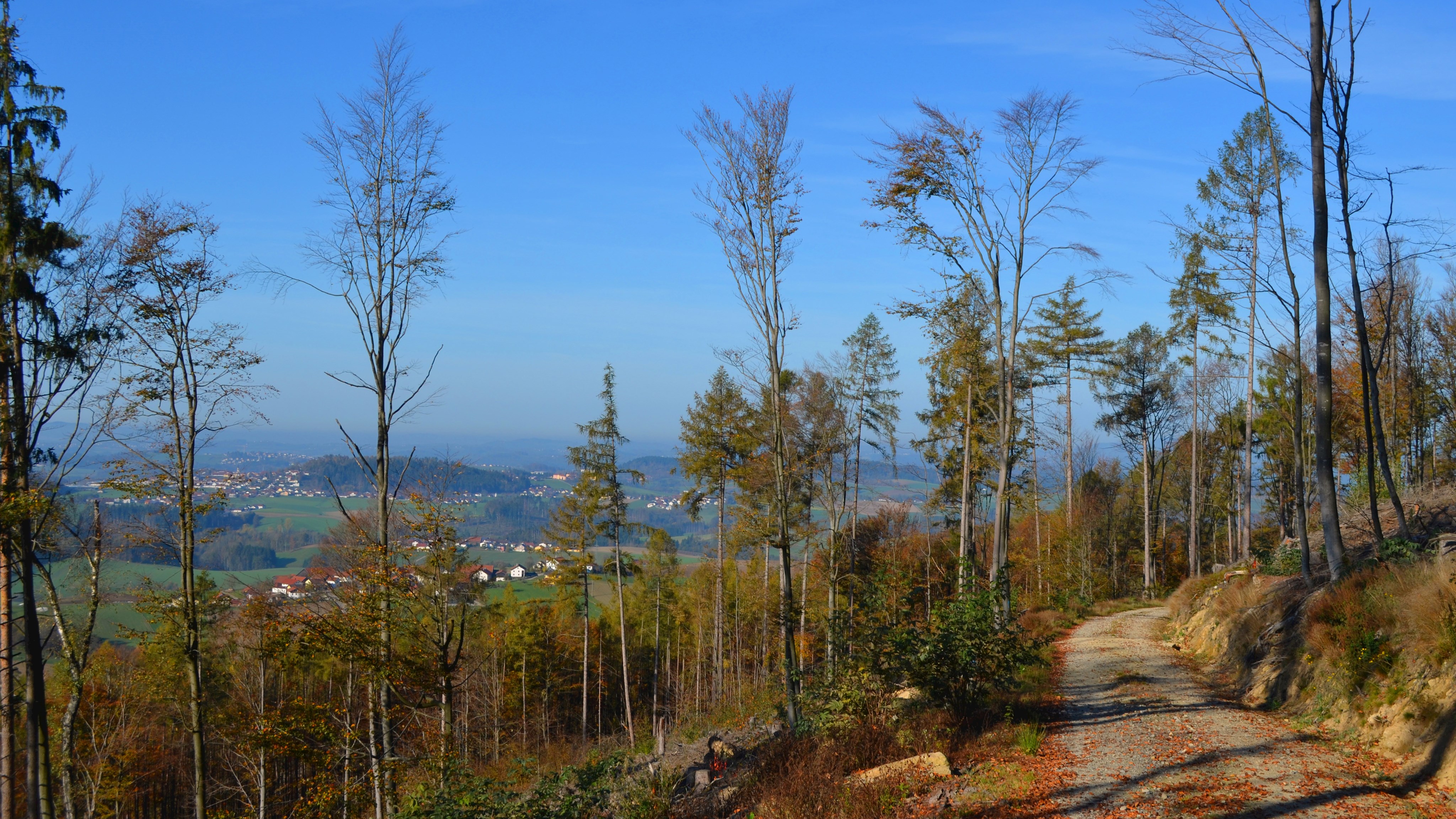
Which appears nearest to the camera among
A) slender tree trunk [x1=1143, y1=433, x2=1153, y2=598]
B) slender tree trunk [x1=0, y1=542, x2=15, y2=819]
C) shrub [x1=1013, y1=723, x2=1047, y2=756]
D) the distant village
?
shrub [x1=1013, y1=723, x2=1047, y2=756]

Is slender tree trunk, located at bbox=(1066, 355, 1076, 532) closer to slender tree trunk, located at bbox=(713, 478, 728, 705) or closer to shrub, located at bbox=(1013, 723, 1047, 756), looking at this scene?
slender tree trunk, located at bbox=(713, 478, 728, 705)

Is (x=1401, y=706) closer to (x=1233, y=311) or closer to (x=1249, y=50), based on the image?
(x=1249, y=50)

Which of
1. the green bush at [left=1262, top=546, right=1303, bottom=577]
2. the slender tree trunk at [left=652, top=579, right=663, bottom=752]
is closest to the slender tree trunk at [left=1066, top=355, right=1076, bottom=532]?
the green bush at [left=1262, top=546, right=1303, bottom=577]

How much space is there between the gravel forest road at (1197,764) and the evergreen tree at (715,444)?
16.6 metres

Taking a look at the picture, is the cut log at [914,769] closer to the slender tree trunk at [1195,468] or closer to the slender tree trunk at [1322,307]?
the slender tree trunk at [1322,307]

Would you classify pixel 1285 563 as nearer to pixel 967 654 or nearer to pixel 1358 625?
pixel 1358 625

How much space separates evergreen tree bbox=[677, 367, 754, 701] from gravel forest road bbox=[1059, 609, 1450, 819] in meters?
16.6

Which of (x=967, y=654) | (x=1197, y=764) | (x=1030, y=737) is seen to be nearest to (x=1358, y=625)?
(x=1197, y=764)

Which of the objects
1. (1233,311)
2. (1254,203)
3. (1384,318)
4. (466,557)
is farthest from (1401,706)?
(1233,311)

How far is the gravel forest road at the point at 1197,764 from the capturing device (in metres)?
6.40

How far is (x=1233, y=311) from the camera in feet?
70.3

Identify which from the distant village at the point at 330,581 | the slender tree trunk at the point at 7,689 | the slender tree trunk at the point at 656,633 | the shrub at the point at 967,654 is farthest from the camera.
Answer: the slender tree trunk at the point at 656,633

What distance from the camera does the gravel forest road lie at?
6398 mm

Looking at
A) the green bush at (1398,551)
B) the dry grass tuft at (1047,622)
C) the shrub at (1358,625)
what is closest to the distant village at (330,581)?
the shrub at (1358,625)
